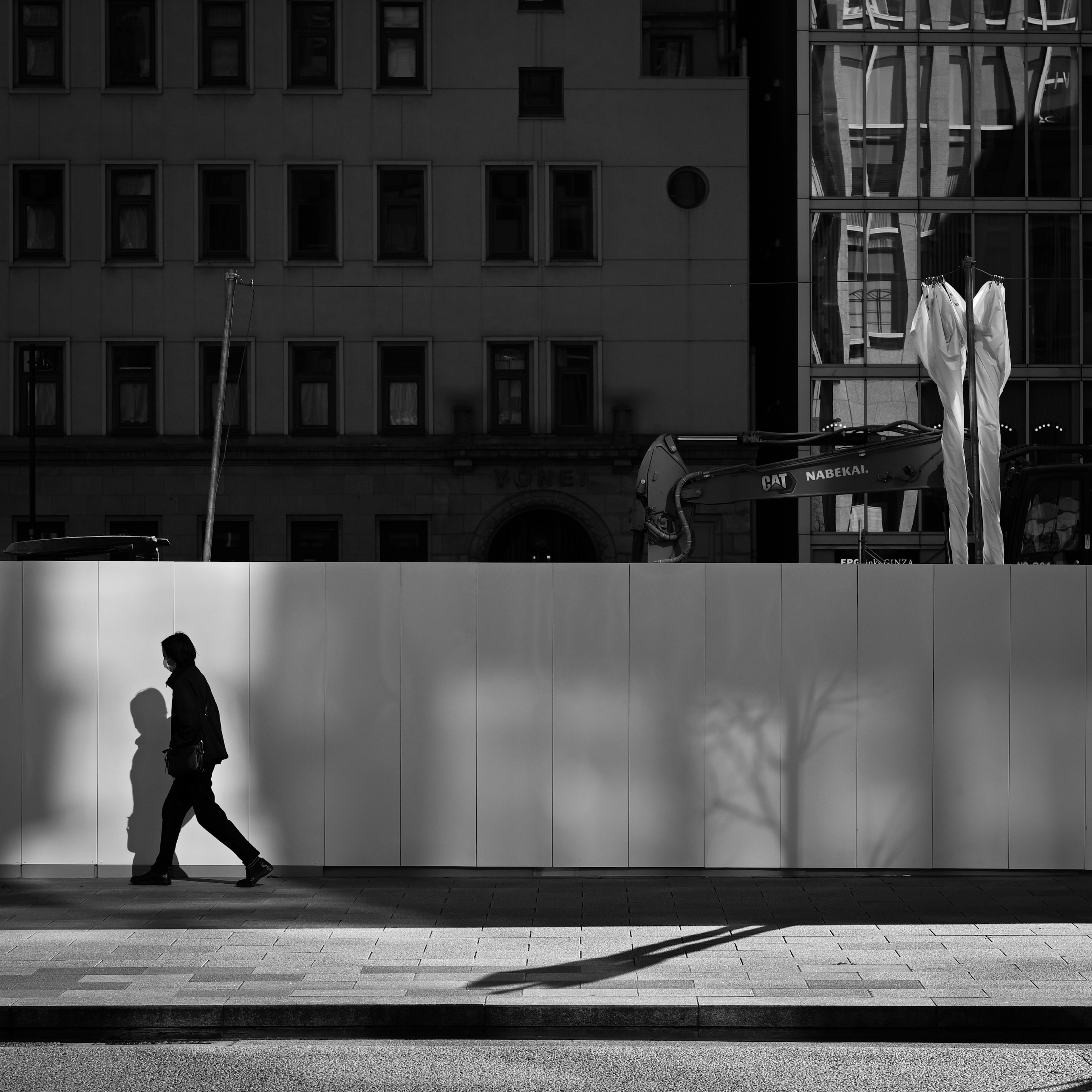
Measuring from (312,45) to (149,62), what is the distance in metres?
3.68

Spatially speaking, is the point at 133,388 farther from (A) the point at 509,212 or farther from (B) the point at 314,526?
(A) the point at 509,212

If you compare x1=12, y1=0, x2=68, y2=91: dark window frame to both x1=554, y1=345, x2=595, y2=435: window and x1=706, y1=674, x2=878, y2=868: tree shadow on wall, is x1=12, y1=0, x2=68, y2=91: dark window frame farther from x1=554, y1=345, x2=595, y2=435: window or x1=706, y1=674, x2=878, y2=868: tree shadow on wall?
x1=706, y1=674, x2=878, y2=868: tree shadow on wall

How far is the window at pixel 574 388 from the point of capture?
33.2m

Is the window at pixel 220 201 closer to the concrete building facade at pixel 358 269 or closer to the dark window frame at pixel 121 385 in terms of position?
the concrete building facade at pixel 358 269

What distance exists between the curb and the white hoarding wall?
3.64 m

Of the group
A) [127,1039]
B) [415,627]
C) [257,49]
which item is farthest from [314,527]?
[127,1039]

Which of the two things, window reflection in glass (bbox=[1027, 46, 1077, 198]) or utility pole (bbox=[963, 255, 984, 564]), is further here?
window reflection in glass (bbox=[1027, 46, 1077, 198])

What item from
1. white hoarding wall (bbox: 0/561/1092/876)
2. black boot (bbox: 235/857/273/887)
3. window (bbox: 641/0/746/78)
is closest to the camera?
black boot (bbox: 235/857/273/887)

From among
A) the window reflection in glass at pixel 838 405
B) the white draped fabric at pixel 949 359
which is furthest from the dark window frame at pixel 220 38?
the white draped fabric at pixel 949 359

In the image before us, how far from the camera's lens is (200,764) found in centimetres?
1008

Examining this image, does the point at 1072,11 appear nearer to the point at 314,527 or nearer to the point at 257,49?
the point at 257,49

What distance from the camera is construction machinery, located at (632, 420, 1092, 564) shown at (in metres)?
16.9

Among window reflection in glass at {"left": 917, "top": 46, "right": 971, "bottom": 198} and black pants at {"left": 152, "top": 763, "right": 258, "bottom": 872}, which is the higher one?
window reflection in glass at {"left": 917, "top": 46, "right": 971, "bottom": 198}

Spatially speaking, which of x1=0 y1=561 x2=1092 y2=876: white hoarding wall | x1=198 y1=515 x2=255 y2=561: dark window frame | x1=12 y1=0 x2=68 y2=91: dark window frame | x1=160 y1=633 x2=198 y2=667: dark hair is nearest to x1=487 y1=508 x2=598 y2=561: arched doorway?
x1=198 y1=515 x2=255 y2=561: dark window frame
